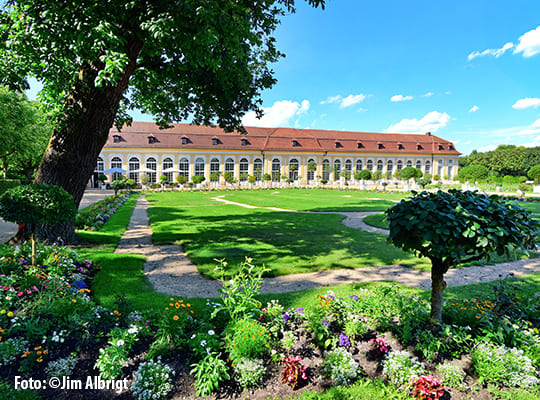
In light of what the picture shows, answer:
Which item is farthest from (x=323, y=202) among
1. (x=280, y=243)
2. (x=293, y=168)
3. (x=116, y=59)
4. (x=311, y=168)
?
(x=293, y=168)

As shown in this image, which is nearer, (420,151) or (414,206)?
(414,206)

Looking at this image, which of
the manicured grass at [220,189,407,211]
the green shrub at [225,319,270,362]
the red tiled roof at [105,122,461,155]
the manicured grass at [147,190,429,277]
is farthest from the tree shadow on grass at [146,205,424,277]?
the red tiled roof at [105,122,461,155]

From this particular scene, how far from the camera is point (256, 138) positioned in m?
49.7

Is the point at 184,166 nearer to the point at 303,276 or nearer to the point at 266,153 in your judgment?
the point at 266,153

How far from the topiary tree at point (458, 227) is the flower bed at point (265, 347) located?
2.35 ft

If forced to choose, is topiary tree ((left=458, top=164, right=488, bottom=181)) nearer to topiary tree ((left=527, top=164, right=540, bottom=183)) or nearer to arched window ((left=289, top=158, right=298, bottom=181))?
topiary tree ((left=527, top=164, right=540, bottom=183))

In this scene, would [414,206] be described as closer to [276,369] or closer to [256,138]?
[276,369]

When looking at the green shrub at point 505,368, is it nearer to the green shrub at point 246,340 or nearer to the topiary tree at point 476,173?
the green shrub at point 246,340

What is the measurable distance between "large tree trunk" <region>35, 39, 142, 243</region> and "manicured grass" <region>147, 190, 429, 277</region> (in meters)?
2.86

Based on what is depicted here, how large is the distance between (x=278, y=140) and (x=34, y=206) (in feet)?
156

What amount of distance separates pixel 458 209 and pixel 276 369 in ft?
7.43

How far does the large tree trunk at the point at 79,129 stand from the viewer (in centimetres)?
622

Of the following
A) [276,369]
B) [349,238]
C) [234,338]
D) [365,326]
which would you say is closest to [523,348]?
[365,326]

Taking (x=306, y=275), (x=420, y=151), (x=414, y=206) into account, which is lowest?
(x=306, y=275)
